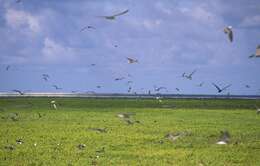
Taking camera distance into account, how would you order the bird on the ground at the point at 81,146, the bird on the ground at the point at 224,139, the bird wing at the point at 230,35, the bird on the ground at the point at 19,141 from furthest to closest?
the bird on the ground at the point at 224,139, the bird on the ground at the point at 19,141, the bird on the ground at the point at 81,146, the bird wing at the point at 230,35

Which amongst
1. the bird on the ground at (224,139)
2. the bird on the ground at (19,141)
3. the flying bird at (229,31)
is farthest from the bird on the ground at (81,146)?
the flying bird at (229,31)

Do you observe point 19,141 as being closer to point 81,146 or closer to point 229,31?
point 81,146

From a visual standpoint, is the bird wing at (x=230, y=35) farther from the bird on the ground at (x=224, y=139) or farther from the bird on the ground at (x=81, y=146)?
the bird on the ground at (x=224, y=139)

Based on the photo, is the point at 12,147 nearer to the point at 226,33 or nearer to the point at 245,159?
the point at 245,159

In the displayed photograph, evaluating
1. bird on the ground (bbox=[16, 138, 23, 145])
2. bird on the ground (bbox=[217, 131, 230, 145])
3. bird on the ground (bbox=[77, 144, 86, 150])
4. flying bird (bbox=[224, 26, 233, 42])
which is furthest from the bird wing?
bird on the ground (bbox=[16, 138, 23, 145])

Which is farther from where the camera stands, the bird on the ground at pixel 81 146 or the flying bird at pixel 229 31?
the bird on the ground at pixel 81 146

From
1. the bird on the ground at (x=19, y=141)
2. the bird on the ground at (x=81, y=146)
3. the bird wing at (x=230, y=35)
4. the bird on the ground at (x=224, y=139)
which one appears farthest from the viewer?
the bird on the ground at (x=224, y=139)

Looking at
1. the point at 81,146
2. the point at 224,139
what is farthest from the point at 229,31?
the point at 224,139

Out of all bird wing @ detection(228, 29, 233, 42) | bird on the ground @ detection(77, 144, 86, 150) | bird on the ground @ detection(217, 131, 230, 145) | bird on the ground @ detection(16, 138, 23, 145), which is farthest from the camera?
bird on the ground @ detection(217, 131, 230, 145)

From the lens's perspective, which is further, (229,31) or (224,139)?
(224,139)

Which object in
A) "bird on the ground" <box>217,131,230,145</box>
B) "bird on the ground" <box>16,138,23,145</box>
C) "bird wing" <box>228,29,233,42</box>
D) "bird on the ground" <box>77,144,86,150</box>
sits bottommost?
"bird on the ground" <box>77,144,86,150</box>

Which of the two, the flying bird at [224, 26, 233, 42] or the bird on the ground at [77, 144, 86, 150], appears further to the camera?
the bird on the ground at [77, 144, 86, 150]

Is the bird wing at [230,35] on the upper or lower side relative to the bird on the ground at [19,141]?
upper

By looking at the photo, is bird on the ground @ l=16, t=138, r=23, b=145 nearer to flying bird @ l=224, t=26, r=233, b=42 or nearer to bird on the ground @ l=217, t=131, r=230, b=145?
bird on the ground @ l=217, t=131, r=230, b=145
